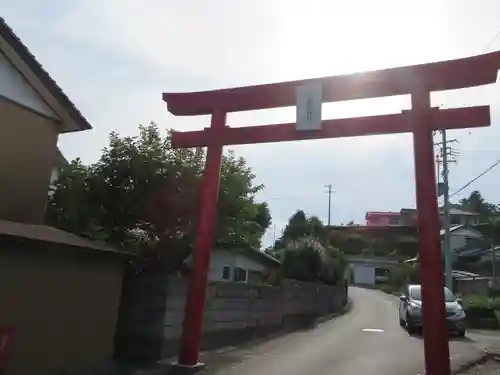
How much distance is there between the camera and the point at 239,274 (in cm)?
2894

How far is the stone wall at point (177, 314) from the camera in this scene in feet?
37.6

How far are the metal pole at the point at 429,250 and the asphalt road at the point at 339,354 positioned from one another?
2.81 meters

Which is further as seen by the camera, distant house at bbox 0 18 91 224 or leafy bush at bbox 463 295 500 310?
leafy bush at bbox 463 295 500 310

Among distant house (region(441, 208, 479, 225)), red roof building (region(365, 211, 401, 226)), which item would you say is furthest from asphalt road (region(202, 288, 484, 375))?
red roof building (region(365, 211, 401, 226))

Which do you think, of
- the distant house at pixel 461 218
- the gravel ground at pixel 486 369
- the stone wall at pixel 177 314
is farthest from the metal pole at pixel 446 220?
the distant house at pixel 461 218

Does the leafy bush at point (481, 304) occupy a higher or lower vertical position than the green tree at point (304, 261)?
lower

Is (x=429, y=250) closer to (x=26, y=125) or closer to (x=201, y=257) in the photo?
(x=201, y=257)

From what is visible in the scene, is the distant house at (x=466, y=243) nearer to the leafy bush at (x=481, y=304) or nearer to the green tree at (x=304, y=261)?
the leafy bush at (x=481, y=304)

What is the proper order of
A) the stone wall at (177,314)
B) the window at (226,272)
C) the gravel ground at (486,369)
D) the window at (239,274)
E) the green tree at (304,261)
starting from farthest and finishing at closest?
the window at (239,274) → the window at (226,272) → the green tree at (304,261) → the stone wall at (177,314) → the gravel ground at (486,369)

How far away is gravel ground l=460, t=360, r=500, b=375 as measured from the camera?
10867mm

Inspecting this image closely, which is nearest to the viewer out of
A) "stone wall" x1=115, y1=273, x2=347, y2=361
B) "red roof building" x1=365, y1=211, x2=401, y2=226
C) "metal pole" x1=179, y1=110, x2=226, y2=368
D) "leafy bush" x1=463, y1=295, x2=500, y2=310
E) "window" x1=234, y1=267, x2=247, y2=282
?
"metal pole" x1=179, y1=110, x2=226, y2=368

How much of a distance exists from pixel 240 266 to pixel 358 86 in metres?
20.4

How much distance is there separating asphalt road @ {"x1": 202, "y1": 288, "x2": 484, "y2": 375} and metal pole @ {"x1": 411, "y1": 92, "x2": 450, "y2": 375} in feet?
9.22

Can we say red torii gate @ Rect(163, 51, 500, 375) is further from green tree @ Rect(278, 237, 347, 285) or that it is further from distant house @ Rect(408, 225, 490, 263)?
distant house @ Rect(408, 225, 490, 263)
